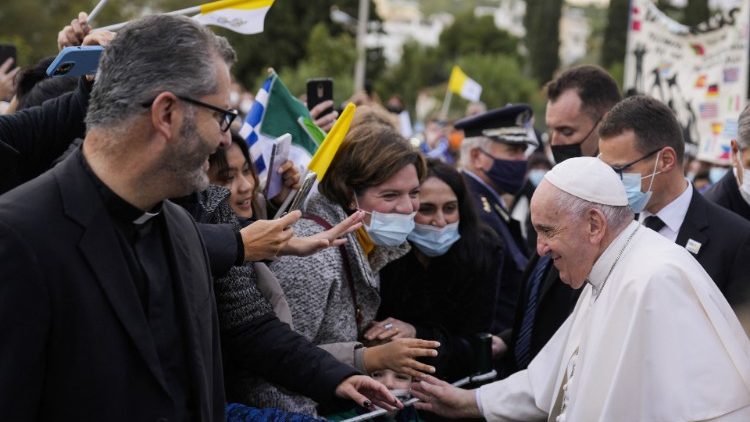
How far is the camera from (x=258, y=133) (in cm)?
500

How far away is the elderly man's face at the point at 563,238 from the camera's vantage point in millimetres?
3869

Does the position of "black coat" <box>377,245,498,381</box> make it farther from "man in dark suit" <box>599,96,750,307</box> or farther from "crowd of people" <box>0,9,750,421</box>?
"man in dark suit" <box>599,96,750,307</box>

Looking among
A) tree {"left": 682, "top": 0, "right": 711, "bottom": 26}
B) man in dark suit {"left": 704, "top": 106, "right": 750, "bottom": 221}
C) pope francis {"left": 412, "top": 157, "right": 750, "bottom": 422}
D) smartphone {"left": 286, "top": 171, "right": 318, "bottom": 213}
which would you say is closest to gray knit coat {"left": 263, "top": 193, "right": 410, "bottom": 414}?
smartphone {"left": 286, "top": 171, "right": 318, "bottom": 213}

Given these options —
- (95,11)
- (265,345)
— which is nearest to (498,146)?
(95,11)

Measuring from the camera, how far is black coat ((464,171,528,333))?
6.25m

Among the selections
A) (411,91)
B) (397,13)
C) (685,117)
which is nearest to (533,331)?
(685,117)

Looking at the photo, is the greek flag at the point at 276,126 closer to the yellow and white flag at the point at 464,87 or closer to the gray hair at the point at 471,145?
the gray hair at the point at 471,145

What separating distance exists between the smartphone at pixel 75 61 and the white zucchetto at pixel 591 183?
72.0 inches

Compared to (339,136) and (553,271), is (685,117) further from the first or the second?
(339,136)

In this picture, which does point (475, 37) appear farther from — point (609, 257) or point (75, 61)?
point (75, 61)

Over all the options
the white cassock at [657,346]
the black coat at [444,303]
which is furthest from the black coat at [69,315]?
the black coat at [444,303]

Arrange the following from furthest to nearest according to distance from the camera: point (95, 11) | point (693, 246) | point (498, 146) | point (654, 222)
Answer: point (498, 146), point (654, 222), point (693, 246), point (95, 11)

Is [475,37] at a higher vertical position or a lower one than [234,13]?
lower

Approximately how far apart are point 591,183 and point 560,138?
2.19 m
